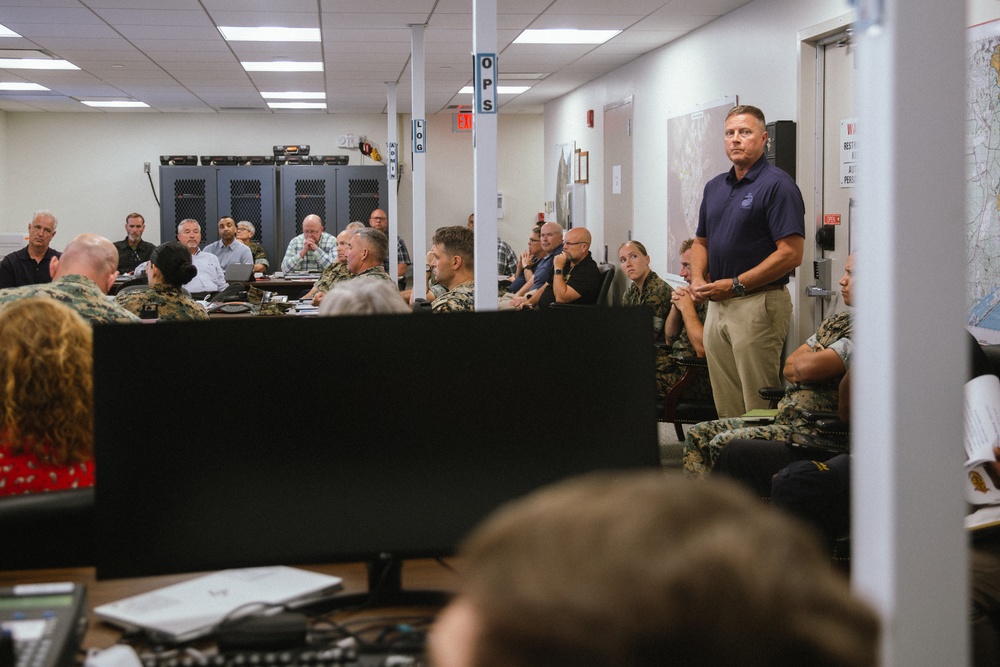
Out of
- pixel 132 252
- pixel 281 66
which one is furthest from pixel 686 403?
pixel 132 252

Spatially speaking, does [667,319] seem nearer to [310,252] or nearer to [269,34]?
[269,34]

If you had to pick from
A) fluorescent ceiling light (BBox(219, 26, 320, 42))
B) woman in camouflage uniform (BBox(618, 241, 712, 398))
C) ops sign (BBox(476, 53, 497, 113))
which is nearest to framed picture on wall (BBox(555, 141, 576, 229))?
fluorescent ceiling light (BBox(219, 26, 320, 42))

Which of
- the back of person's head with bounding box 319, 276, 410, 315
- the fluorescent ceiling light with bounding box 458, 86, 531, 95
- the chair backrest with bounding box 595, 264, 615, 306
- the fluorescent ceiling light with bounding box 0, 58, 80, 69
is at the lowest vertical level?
the back of person's head with bounding box 319, 276, 410, 315

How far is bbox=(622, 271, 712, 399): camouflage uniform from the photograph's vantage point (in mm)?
5387

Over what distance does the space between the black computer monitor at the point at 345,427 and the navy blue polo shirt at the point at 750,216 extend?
3.59 metres

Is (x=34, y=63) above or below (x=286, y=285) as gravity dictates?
above

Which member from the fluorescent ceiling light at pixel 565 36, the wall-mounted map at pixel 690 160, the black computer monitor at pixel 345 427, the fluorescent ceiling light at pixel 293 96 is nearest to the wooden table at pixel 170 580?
the black computer monitor at pixel 345 427

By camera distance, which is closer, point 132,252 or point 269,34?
point 269,34

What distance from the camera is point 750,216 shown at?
498 centimetres

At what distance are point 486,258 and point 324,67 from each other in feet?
21.0

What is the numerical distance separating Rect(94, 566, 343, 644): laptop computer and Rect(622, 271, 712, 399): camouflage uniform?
332cm

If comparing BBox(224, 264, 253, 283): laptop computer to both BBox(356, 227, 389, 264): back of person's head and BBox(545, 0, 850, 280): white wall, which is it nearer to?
BBox(356, 227, 389, 264): back of person's head

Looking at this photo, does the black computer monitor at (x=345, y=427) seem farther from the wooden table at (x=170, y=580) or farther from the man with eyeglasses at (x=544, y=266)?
the man with eyeglasses at (x=544, y=266)

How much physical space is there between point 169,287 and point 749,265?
287cm
